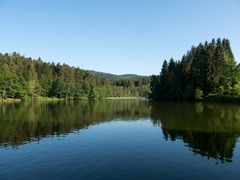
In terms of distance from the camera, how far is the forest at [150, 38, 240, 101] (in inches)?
4193

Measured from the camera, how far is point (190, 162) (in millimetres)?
21703

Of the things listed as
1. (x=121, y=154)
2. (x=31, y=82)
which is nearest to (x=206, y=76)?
(x=31, y=82)

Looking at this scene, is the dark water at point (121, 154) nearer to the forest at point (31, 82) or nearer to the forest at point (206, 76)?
the forest at point (206, 76)

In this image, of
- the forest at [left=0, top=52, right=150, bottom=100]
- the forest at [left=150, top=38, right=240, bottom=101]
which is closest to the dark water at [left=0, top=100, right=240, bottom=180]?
the forest at [left=150, top=38, right=240, bottom=101]

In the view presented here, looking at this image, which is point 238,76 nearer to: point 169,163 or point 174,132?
point 174,132

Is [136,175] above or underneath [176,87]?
underneath

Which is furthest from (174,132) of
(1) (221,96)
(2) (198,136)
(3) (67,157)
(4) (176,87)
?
(4) (176,87)

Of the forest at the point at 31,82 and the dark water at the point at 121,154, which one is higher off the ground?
the forest at the point at 31,82

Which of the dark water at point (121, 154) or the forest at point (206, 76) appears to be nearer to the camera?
the dark water at point (121, 154)

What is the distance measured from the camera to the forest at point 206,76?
106500mm

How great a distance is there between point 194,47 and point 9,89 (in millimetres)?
101771

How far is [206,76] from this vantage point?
116 m

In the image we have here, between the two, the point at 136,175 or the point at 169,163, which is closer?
the point at 136,175

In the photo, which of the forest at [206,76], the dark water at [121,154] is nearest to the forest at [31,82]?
the forest at [206,76]
